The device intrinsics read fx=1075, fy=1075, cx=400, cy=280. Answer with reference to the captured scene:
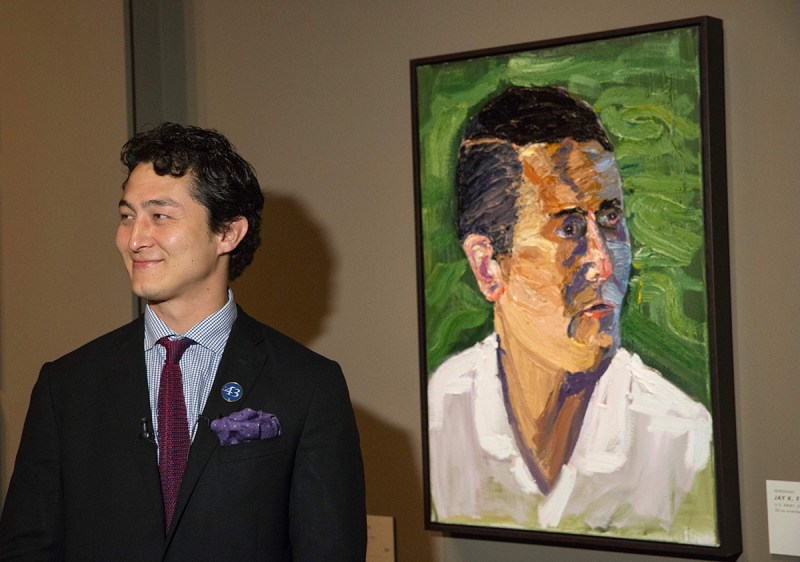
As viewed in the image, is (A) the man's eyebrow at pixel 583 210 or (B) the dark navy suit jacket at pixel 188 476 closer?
(B) the dark navy suit jacket at pixel 188 476

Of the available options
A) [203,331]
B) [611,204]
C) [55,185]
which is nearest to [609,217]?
[611,204]

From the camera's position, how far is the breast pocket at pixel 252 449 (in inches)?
74.4

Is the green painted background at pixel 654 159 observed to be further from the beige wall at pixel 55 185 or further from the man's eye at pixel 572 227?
the beige wall at pixel 55 185

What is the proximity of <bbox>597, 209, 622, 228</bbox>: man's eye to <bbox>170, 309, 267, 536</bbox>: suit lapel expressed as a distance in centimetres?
82

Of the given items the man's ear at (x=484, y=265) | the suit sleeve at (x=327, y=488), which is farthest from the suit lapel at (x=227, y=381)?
the man's ear at (x=484, y=265)

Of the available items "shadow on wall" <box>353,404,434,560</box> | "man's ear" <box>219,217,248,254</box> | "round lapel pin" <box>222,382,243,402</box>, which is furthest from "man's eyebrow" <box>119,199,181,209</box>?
"shadow on wall" <box>353,404,434,560</box>

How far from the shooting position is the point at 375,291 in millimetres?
2746

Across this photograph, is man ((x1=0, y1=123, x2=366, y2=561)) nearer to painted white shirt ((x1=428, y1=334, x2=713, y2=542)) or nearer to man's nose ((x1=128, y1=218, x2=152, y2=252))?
man's nose ((x1=128, y1=218, x2=152, y2=252))

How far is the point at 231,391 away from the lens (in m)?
1.94

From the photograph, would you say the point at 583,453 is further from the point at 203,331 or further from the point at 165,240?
the point at 165,240

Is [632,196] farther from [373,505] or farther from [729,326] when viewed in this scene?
[373,505]

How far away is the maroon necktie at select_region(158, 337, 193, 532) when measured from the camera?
1.88m

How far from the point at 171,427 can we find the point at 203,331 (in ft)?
0.62

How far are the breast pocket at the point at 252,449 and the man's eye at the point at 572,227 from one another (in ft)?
2.81
